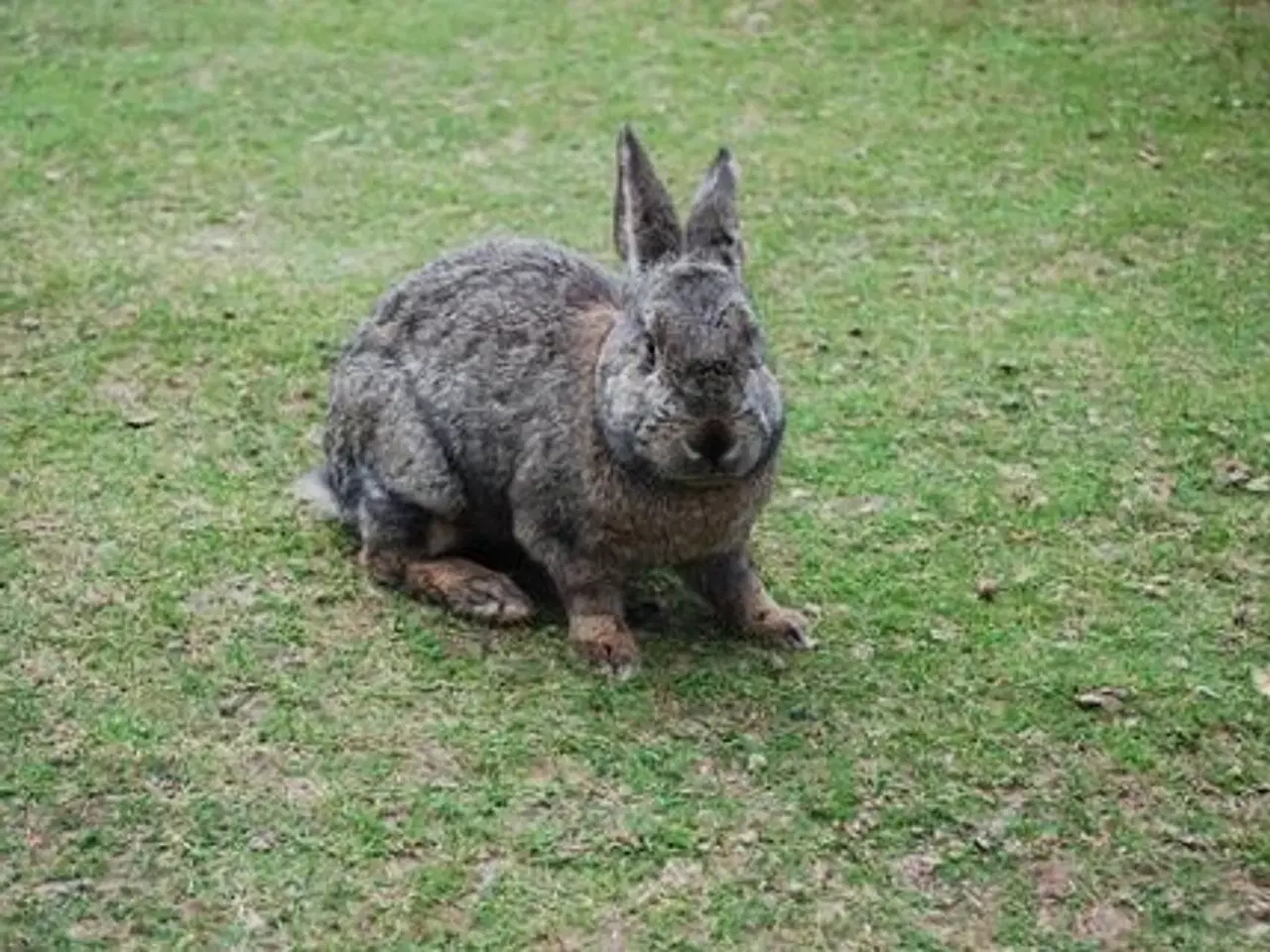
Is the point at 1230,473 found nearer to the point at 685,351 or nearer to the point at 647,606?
the point at 647,606

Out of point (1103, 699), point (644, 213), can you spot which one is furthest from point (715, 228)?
point (1103, 699)

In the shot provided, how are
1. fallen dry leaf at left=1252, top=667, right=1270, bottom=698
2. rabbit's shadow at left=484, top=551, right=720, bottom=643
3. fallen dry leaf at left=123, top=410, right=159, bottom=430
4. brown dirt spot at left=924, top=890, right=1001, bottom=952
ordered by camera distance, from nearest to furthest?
brown dirt spot at left=924, top=890, right=1001, bottom=952, fallen dry leaf at left=1252, top=667, right=1270, bottom=698, rabbit's shadow at left=484, top=551, right=720, bottom=643, fallen dry leaf at left=123, top=410, right=159, bottom=430

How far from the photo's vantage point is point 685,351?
413 cm

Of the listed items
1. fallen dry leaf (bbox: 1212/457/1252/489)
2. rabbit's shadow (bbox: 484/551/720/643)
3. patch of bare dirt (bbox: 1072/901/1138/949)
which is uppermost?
fallen dry leaf (bbox: 1212/457/1252/489)

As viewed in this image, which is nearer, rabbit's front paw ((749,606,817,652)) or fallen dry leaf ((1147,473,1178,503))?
rabbit's front paw ((749,606,817,652))

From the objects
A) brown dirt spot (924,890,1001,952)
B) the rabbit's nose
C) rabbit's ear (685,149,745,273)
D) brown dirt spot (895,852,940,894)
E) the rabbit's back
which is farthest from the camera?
the rabbit's back

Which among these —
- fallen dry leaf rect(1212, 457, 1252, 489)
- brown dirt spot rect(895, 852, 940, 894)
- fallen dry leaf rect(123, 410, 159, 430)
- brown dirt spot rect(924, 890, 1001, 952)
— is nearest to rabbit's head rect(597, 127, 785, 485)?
brown dirt spot rect(895, 852, 940, 894)

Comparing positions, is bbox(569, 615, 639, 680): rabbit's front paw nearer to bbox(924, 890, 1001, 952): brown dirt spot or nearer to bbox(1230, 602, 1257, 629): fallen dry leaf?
bbox(924, 890, 1001, 952): brown dirt spot

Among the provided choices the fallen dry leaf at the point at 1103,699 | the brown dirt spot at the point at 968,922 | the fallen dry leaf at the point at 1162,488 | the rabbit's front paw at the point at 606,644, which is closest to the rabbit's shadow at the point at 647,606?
the rabbit's front paw at the point at 606,644

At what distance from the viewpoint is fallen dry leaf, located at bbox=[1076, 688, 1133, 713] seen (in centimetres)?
445

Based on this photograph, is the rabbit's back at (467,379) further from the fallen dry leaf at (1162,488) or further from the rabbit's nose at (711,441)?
the fallen dry leaf at (1162,488)

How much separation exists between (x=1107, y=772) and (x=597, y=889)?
1094 millimetres

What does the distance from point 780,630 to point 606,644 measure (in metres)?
0.40

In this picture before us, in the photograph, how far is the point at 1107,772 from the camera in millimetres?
4227
